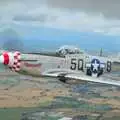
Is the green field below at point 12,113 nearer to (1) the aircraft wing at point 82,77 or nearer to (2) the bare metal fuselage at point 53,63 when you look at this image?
(2) the bare metal fuselage at point 53,63

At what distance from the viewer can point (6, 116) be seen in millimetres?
13523

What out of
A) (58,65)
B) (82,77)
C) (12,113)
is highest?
(58,65)

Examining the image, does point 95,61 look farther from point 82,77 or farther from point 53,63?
point 53,63

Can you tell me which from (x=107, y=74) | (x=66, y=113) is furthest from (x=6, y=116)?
(x=107, y=74)

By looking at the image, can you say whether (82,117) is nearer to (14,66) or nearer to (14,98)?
(14,98)

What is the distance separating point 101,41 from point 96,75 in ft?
21.6

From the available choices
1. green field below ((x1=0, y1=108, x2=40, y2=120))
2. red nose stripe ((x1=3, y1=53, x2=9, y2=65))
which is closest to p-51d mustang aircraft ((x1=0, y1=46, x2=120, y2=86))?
red nose stripe ((x1=3, y1=53, x2=9, y2=65))

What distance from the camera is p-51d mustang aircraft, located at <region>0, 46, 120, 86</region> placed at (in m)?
6.59

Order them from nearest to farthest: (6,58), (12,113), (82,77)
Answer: (82,77), (6,58), (12,113)

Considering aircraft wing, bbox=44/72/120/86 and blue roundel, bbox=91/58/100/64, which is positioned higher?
blue roundel, bbox=91/58/100/64

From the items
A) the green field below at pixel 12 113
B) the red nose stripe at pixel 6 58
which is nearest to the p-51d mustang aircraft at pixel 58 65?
the red nose stripe at pixel 6 58

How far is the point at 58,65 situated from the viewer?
6578 millimetres

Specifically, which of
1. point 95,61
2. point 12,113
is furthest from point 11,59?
point 12,113

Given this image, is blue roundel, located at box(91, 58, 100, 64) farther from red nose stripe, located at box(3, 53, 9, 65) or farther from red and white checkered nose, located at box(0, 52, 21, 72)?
red nose stripe, located at box(3, 53, 9, 65)
